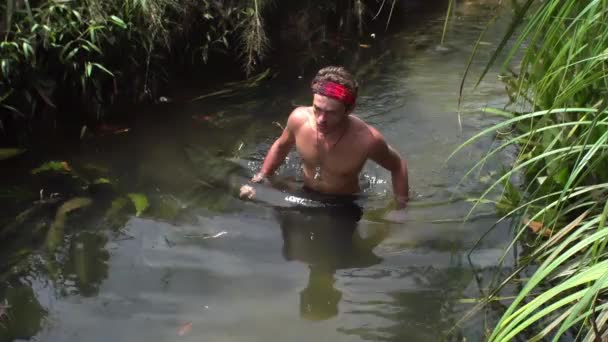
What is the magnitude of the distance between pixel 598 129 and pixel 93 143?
2.90 meters

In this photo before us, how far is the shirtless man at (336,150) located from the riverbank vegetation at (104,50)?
1.13 meters

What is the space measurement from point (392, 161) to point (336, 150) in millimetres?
297

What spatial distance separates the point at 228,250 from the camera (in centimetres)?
336

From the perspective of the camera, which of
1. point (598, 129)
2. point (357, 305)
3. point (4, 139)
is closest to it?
point (598, 129)

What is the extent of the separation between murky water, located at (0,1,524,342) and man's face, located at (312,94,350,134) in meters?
0.54

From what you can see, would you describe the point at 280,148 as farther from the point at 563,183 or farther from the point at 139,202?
the point at 563,183

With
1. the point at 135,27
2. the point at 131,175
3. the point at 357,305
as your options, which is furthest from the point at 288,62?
the point at 357,305

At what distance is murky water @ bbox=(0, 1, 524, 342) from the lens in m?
2.83

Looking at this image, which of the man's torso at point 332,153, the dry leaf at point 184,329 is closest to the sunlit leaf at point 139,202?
the man's torso at point 332,153

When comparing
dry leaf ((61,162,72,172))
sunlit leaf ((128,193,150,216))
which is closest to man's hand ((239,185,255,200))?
sunlit leaf ((128,193,150,216))

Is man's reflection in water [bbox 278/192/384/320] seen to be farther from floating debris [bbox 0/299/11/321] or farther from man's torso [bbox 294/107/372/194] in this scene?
floating debris [bbox 0/299/11/321]

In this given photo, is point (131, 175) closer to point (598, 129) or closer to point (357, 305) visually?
point (357, 305)

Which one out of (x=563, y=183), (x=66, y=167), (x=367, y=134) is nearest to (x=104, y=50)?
(x=66, y=167)

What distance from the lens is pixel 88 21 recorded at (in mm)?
4098
